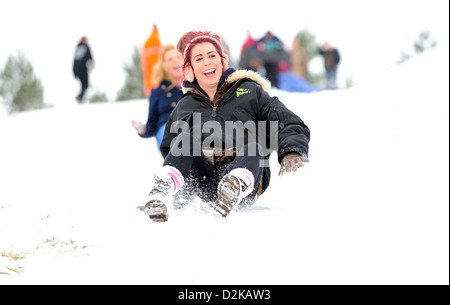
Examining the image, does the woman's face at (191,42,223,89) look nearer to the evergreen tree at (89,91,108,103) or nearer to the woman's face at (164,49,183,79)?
the woman's face at (164,49,183,79)

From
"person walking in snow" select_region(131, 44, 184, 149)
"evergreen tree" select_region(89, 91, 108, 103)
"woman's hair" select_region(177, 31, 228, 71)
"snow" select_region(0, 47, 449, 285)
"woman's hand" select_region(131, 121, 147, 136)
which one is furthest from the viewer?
"evergreen tree" select_region(89, 91, 108, 103)

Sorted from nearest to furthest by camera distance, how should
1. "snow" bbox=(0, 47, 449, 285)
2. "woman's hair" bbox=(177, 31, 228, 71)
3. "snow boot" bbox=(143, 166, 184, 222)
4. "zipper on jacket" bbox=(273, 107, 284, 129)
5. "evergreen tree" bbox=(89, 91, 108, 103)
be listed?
"snow" bbox=(0, 47, 449, 285) < "snow boot" bbox=(143, 166, 184, 222) < "zipper on jacket" bbox=(273, 107, 284, 129) < "woman's hair" bbox=(177, 31, 228, 71) < "evergreen tree" bbox=(89, 91, 108, 103)

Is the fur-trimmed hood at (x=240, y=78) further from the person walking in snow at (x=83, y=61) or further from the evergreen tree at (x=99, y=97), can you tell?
the evergreen tree at (x=99, y=97)

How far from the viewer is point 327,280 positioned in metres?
1.63

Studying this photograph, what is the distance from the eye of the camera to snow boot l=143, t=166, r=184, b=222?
2.26 metres

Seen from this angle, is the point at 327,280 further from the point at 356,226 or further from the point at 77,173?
the point at 77,173

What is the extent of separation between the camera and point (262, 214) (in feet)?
8.47

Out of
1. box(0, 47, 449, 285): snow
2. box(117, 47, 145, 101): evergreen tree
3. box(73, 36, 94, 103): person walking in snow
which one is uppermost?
box(117, 47, 145, 101): evergreen tree

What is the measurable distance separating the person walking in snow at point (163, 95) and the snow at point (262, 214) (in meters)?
0.50

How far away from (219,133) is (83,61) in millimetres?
8958

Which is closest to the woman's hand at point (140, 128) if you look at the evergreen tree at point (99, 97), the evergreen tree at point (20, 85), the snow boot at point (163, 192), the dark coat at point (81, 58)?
the snow boot at point (163, 192)

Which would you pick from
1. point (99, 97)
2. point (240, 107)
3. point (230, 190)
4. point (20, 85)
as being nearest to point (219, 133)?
point (240, 107)

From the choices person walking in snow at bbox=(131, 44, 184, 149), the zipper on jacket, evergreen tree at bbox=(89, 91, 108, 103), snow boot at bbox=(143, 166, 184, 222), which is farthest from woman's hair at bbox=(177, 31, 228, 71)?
evergreen tree at bbox=(89, 91, 108, 103)

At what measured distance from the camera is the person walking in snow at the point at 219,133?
8.09ft
